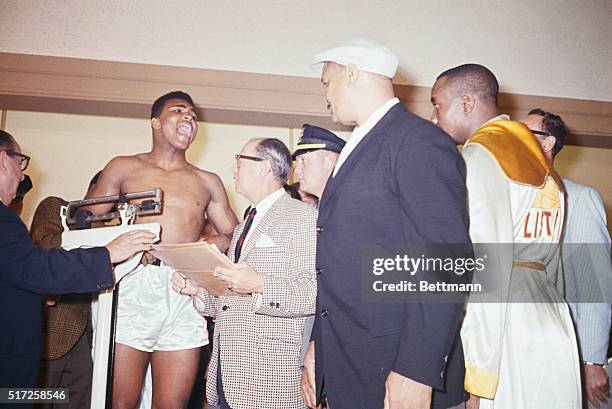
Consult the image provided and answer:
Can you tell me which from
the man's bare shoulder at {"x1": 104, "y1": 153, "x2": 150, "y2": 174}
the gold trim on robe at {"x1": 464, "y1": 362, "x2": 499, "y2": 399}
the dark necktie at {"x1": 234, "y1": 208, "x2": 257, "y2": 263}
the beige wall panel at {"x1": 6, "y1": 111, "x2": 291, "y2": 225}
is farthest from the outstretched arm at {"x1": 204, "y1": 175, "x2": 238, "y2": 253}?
the gold trim on robe at {"x1": 464, "y1": 362, "x2": 499, "y2": 399}

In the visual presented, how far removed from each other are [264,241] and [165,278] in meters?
0.96

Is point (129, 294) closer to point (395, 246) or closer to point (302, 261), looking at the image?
point (302, 261)

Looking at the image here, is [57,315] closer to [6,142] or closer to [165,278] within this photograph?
[165,278]

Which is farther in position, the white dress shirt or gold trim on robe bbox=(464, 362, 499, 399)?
the white dress shirt

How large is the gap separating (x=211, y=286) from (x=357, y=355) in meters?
0.87

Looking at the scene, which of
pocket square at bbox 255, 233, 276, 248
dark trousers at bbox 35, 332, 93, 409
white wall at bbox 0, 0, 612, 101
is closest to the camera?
pocket square at bbox 255, 233, 276, 248

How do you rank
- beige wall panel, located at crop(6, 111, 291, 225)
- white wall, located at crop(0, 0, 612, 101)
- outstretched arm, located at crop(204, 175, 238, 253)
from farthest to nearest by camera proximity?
beige wall panel, located at crop(6, 111, 291, 225)
white wall, located at crop(0, 0, 612, 101)
outstretched arm, located at crop(204, 175, 238, 253)

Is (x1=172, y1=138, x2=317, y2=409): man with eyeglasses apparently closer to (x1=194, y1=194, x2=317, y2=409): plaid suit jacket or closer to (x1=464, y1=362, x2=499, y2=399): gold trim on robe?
(x1=194, y1=194, x2=317, y2=409): plaid suit jacket

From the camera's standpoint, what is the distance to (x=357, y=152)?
173cm

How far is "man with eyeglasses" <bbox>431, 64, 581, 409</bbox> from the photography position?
1803 mm

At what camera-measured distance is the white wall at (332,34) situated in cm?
401

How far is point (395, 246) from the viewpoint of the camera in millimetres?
1628

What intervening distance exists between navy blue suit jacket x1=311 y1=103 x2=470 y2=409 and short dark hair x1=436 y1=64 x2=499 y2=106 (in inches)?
28.1

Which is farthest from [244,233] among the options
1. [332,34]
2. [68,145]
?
[68,145]
